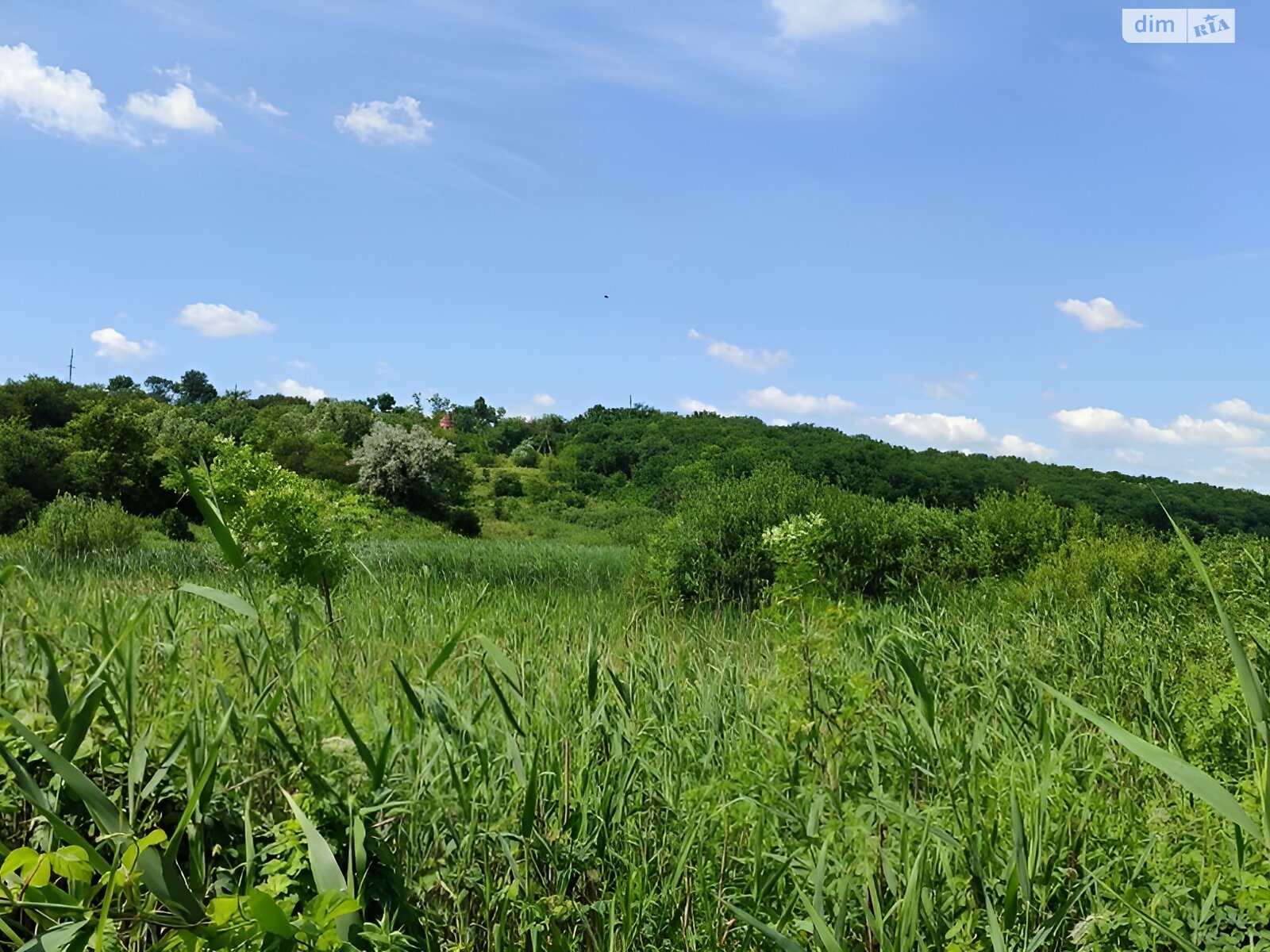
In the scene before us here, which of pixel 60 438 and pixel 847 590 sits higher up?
pixel 60 438

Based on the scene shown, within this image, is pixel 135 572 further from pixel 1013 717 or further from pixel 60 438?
pixel 60 438

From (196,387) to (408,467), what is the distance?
4956cm

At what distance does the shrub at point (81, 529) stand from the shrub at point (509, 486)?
2080cm

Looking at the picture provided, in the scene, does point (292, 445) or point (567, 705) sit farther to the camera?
point (292, 445)

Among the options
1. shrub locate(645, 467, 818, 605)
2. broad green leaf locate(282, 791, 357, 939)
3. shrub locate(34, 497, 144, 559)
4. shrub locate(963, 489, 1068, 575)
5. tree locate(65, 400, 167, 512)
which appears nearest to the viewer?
broad green leaf locate(282, 791, 357, 939)

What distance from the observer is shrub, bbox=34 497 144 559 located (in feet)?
44.2

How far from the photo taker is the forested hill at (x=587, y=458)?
2247cm

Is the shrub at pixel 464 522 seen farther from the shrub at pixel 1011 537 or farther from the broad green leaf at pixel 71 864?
the broad green leaf at pixel 71 864

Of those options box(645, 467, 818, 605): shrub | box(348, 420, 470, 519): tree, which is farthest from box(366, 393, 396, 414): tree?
box(645, 467, 818, 605): shrub

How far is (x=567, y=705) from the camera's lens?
2.78m

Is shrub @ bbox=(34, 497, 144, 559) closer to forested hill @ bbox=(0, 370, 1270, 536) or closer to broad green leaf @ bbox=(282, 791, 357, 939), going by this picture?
forested hill @ bbox=(0, 370, 1270, 536)

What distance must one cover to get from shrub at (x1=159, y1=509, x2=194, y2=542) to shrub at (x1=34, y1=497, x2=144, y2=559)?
21.4 ft

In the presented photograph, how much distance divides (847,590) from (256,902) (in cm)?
933

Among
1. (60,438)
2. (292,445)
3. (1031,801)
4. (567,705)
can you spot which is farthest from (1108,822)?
(292,445)
